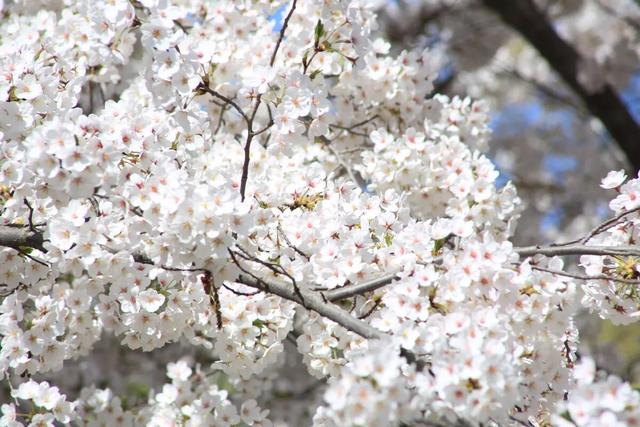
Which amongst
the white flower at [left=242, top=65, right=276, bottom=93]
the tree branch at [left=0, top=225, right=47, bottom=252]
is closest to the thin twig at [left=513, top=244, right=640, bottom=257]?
the white flower at [left=242, top=65, right=276, bottom=93]

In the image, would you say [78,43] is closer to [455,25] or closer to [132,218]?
[132,218]

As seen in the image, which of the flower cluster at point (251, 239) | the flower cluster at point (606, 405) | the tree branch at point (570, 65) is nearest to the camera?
the flower cluster at point (606, 405)

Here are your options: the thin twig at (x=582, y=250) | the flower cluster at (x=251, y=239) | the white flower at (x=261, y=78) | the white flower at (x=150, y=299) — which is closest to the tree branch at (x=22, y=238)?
the flower cluster at (x=251, y=239)

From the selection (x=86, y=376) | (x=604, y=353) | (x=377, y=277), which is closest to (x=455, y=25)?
Answer: (x=604, y=353)

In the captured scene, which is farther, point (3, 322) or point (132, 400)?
point (132, 400)

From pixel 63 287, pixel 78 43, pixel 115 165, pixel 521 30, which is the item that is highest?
pixel 521 30

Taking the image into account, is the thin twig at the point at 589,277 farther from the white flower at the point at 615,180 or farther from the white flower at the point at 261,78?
the white flower at the point at 261,78

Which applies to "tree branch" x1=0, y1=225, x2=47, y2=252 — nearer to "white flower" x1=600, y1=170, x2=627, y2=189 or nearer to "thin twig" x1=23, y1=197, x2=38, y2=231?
"thin twig" x1=23, y1=197, x2=38, y2=231

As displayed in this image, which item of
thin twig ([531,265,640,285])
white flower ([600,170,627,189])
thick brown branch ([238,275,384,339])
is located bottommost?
thick brown branch ([238,275,384,339])
